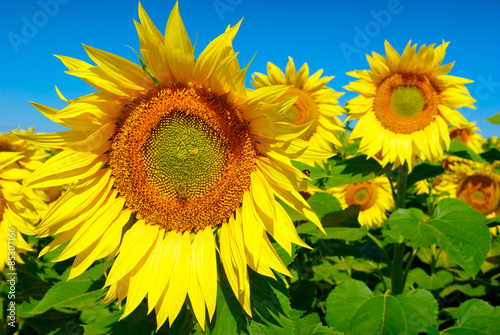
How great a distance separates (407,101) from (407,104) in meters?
0.03

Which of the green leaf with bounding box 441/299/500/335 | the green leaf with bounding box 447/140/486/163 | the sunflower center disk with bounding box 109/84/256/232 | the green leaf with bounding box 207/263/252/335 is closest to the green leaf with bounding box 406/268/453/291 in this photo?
the green leaf with bounding box 441/299/500/335

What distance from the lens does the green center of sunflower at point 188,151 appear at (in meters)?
1.77

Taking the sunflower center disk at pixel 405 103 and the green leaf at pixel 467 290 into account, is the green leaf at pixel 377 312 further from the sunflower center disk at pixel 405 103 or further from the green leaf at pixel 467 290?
the green leaf at pixel 467 290

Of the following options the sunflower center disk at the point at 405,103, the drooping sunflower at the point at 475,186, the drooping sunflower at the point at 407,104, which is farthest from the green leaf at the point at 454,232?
the drooping sunflower at the point at 475,186

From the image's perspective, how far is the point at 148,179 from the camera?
187cm

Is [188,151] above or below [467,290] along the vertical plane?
below

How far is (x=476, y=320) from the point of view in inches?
124

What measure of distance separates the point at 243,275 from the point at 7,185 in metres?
2.69

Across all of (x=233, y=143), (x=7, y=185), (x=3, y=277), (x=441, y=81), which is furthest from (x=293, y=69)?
(x=3, y=277)

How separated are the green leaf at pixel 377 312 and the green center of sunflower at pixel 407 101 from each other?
1896 millimetres

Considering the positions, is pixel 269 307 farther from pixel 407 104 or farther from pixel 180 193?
pixel 407 104

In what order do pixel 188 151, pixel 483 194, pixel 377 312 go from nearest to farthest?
pixel 188 151
pixel 377 312
pixel 483 194

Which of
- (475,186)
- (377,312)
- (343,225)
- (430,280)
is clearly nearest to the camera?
(377,312)

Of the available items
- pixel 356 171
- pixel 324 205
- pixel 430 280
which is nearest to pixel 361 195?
pixel 430 280
